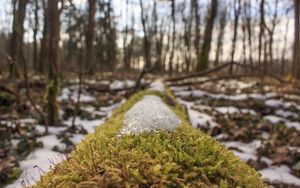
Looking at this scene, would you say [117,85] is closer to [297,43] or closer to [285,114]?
[285,114]

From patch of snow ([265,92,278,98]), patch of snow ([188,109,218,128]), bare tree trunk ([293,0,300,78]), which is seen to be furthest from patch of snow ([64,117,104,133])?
→ bare tree trunk ([293,0,300,78])

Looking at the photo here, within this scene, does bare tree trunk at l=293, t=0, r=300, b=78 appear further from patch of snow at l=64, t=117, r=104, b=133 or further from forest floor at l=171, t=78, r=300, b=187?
patch of snow at l=64, t=117, r=104, b=133

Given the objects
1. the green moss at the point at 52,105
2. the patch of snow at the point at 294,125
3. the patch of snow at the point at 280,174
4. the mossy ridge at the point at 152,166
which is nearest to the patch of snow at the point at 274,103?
the patch of snow at the point at 294,125

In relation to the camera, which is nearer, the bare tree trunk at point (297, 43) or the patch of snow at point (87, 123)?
the patch of snow at point (87, 123)

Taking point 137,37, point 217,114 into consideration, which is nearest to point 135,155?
point 217,114

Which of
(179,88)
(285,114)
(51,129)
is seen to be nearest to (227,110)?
(285,114)

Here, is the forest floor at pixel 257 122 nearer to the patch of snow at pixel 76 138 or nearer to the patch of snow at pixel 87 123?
the patch of snow at pixel 87 123

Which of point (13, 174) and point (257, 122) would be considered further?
point (257, 122)
